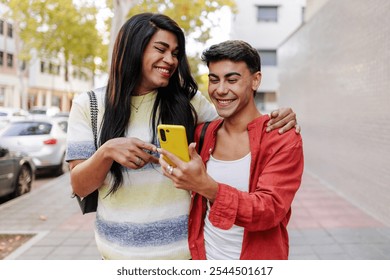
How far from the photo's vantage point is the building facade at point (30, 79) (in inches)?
929

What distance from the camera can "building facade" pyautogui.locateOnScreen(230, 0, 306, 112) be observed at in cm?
2197

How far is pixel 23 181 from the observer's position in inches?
284

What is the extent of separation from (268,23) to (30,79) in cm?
1876

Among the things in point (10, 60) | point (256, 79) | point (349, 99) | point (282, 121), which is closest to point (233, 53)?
point (256, 79)

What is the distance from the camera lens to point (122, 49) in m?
1.65

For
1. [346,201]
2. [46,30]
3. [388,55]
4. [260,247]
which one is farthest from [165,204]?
[46,30]

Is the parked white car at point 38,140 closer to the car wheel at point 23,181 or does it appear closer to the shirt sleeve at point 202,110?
the car wheel at point 23,181

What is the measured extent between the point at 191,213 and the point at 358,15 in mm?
5852

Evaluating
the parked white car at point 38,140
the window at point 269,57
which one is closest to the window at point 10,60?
the window at point 269,57

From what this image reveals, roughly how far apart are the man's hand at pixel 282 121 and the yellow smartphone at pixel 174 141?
424 millimetres

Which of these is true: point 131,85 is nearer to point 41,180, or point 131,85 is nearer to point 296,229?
point 296,229

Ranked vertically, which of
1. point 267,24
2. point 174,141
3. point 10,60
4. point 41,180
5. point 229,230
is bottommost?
point 41,180

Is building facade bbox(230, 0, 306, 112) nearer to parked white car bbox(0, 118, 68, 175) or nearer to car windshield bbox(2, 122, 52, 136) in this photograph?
parked white car bbox(0, 118, 68, 175)

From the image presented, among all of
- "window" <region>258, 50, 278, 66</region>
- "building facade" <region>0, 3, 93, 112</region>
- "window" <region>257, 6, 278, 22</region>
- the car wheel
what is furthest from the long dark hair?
"window" <region>257, 6, 278, 22</region>
